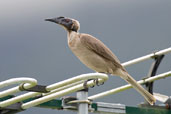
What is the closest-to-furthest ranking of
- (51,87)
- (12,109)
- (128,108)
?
(51,87) < (12,109) < (128,108)

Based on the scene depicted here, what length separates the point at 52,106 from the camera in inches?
200

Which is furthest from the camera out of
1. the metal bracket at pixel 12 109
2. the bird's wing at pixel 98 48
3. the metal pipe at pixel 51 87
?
the bird's wing at pixel 98 48

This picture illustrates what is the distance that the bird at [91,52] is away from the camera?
6.32 m

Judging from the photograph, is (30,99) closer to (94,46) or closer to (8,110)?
(8,110)

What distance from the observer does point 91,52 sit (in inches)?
254

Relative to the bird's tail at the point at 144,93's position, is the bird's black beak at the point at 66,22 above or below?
above

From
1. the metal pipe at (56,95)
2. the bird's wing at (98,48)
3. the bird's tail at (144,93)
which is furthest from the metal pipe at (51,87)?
the bird's wing at (98,48)

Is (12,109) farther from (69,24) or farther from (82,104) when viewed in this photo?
(69,24)

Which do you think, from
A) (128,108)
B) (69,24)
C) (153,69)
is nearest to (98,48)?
(69,24)

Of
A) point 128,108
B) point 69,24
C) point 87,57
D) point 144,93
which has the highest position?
point 69,24

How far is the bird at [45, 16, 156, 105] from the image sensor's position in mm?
6320

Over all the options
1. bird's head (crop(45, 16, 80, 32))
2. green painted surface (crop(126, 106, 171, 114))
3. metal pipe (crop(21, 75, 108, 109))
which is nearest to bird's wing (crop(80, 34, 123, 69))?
bird's head (crop(45, 16, 80, 32))

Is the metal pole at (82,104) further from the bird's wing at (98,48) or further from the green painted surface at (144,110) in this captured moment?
the bird's wing at (98,48)

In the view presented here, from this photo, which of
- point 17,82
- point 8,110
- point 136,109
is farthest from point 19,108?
point 136,109
